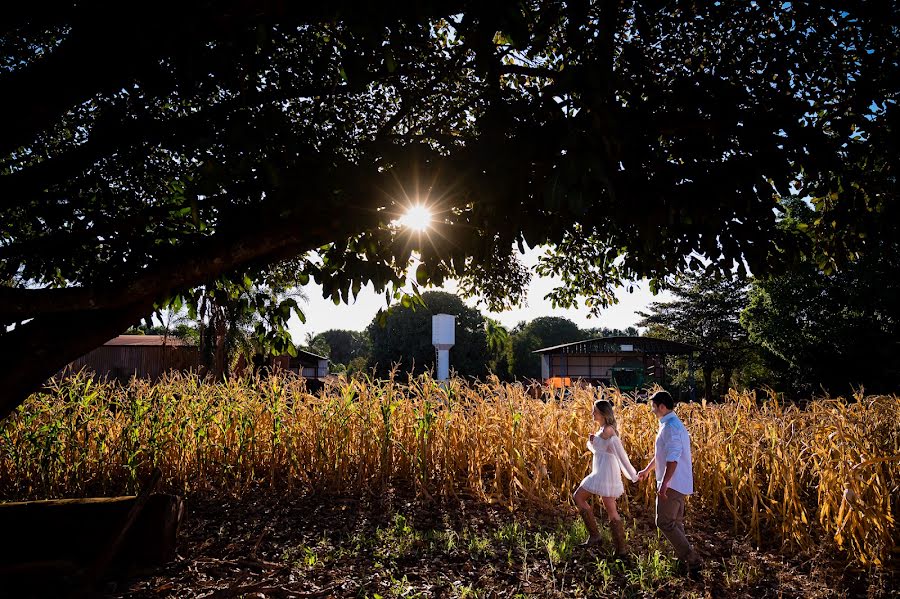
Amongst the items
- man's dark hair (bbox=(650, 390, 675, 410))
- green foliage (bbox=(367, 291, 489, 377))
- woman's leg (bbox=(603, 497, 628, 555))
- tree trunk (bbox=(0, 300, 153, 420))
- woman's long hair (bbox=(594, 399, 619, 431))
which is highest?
green foliage (bbox=(367, 291, 489, 377))

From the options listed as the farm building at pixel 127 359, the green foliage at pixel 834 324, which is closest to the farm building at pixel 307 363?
the farm building at pixel 127 359

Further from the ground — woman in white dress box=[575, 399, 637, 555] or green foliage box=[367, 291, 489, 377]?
green foliage box=[367, 291, 489, 377]

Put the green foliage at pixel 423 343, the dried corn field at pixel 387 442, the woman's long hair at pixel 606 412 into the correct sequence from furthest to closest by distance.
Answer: the green foliage at pixel 423 343
the dried corn field at pixel 387 442
the woman's long hair at pixel 606 412

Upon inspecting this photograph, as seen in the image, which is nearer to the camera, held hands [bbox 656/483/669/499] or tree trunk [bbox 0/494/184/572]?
tree trunk [bbox 0/494/184/572]

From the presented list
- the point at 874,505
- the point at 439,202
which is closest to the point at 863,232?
the point at 874,505

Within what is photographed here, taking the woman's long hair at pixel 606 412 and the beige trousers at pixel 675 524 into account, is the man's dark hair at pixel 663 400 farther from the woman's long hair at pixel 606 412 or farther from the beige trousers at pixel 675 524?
the beige trousers at pixel 675 524

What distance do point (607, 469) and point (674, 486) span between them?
0.55m

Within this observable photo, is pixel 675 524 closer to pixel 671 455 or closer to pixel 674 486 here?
pixel 674 486

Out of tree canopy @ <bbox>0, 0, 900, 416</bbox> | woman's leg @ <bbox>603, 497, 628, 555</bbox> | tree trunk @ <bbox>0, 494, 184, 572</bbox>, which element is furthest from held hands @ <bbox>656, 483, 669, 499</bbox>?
tree trunk @ <bbox>0, 494, 184, 572</bbox>

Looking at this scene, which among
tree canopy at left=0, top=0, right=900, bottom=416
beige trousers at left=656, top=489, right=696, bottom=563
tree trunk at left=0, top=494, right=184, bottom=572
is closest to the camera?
tree canopy at left=0, top=0, right=900, bottom=416

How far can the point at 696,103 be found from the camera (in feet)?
10.6

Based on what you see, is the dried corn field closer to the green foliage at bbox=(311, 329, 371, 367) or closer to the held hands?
the held hands

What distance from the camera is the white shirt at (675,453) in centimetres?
415

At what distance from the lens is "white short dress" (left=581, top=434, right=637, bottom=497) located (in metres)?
4.47
